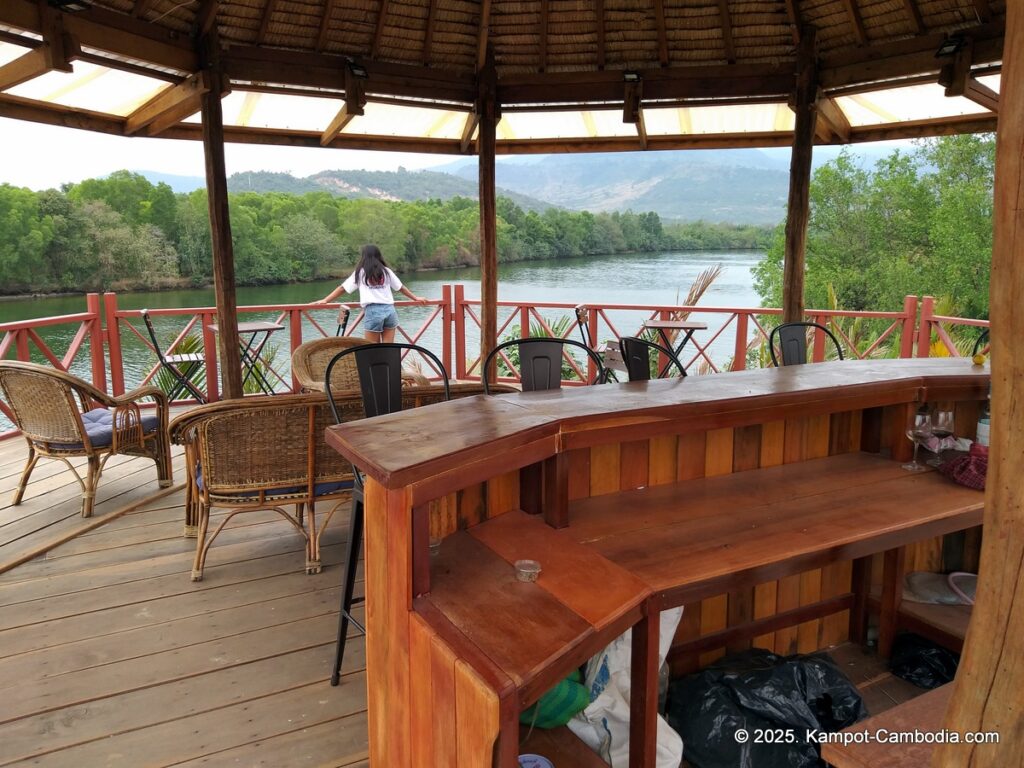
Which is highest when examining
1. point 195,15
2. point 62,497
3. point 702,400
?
point 195,15

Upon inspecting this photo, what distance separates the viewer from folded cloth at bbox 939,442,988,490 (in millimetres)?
2283

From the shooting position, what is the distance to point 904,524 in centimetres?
200

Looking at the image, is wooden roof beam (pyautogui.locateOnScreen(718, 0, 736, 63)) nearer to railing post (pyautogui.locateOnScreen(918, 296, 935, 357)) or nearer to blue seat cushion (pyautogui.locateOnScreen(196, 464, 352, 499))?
railing post (pyautogui.locateOnScreen(918, 296, 935, 357))

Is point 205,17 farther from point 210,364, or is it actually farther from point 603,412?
point 603,412

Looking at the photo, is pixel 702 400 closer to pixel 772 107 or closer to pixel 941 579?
pixel 941 579

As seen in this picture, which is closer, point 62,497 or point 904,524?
point 904,524

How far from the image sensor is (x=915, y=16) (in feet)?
15.1

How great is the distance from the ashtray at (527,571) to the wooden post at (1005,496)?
0.85 metres

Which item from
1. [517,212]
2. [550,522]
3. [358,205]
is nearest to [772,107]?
[550,522]

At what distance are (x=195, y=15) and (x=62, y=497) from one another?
9.86ft

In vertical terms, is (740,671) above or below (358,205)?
below

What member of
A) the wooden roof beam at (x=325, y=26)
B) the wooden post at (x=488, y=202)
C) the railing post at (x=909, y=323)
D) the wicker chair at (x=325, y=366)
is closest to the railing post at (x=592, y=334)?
the wooden post at (x=488, y=202)

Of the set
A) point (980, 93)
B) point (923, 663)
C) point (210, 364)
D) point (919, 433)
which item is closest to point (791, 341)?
point (919, 433)

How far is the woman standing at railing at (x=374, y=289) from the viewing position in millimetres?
6035
